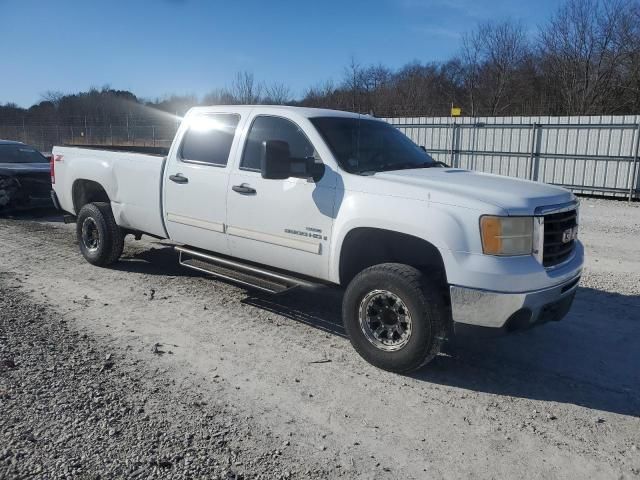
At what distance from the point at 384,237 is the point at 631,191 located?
1363cm

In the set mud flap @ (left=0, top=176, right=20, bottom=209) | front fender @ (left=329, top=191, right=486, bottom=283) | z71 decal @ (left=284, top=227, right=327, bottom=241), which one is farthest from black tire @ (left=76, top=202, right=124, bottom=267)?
mud flap @ (left=0, top=176, right=20, bottom=209)

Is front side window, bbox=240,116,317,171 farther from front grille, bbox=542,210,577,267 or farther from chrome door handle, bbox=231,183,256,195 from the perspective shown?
front grille, bbox=542,210,577,267

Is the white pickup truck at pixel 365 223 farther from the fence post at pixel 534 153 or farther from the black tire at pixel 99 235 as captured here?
the fence post at pixel 534 153

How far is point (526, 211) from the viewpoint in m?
3.78

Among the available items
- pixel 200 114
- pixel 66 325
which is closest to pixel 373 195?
pixel 200 114

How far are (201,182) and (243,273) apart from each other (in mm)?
1040

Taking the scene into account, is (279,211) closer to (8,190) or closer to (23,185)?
(23,185)

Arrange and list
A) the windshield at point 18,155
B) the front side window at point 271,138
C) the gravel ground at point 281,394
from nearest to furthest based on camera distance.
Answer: the gravel ground at point 281,394, the front side window at point 271,138, the windshield at point 18,155

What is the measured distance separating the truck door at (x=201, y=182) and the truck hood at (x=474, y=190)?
1725mm

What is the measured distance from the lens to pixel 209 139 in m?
5.61

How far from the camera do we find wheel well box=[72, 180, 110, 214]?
731 cm

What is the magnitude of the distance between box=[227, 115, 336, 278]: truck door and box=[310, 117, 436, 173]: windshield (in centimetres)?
22

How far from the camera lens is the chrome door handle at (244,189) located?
4.99 m

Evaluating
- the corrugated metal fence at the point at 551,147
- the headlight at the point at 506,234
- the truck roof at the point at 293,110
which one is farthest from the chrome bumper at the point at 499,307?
the corrugated metal fence at the point at 551,147
